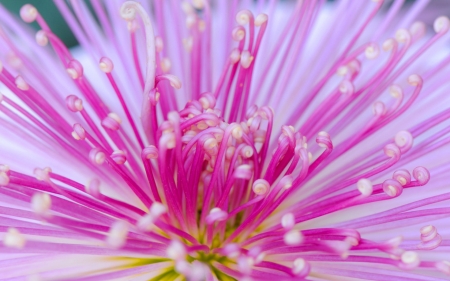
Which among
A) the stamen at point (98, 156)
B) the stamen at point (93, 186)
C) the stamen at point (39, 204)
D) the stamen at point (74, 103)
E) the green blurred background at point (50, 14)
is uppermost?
the green blurred background at point (50, 14)

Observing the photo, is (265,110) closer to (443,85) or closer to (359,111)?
(359,111)

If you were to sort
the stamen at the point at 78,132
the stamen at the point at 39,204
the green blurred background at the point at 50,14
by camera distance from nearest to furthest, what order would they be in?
the stamen at the point at 39,204, the stamen at the point at 78,132, the green blurred background at the point at 50,14

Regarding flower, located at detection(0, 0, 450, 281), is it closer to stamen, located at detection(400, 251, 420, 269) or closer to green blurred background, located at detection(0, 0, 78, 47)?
stamen, located at detection(400, 251, 420, 269)

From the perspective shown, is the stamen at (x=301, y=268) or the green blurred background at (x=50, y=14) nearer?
the stamen at (x=301, y=268)

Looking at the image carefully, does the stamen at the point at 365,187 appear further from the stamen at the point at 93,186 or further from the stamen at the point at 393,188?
the stamen at the point at 93,186

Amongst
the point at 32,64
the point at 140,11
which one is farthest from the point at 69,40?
the point at 140,11

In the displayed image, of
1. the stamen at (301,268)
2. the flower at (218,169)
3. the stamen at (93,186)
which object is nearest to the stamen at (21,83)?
the flower at (218,169)
